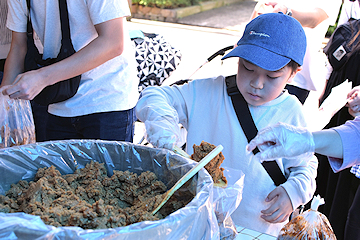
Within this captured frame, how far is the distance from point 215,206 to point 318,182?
6.40 ft

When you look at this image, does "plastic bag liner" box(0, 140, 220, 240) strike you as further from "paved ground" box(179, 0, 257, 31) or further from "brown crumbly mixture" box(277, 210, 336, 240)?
→ "paved ground" box(179, 0, 257, 31)

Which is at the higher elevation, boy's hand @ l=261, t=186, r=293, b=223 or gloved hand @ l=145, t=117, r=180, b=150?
gloved hand @ l=145, t=117, r=180, b=150

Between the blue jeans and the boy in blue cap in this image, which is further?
the blue jeans

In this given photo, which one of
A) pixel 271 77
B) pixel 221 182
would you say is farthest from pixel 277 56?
pixel 221 182

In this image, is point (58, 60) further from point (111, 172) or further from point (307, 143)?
point (307, 143)

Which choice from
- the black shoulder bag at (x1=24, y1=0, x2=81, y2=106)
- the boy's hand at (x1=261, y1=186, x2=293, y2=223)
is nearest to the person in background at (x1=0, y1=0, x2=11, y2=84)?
the black shoulder bag at (x1=24, y1=0, x2=81, y2=106)

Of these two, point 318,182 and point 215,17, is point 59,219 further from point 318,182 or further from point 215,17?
point 215,17

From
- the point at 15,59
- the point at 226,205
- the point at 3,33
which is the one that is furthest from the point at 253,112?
the point at 3,33

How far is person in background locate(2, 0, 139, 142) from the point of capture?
1.48 meters

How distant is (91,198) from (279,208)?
84 centimetres

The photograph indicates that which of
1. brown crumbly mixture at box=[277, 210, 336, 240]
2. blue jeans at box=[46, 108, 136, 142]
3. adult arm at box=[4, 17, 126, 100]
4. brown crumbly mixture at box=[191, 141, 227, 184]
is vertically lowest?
brown crumbly mixture at box=[277, 210, 336, 240]

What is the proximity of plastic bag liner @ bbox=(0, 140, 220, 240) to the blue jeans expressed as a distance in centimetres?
58

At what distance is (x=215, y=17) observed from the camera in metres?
11.2

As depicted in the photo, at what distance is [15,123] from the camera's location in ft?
4.81
